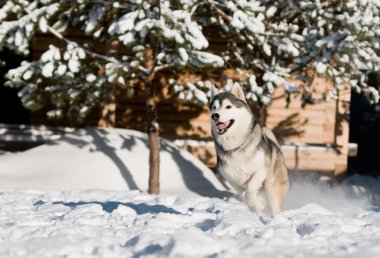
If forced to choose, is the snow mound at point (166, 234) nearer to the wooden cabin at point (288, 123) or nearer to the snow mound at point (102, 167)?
the snow mound at point (102, 167)

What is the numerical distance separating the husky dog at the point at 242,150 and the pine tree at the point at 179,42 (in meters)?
1.48

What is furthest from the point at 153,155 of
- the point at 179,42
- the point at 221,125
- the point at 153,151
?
the point at 221,125

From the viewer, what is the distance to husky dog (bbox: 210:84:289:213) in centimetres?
699

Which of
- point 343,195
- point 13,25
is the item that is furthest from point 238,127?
point 343,195

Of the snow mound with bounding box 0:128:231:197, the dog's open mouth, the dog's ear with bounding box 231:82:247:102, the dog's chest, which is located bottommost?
the snow mound with bounding box 0:128:231:197

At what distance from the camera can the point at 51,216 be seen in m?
6.50

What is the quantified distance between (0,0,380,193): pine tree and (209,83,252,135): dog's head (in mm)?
1319

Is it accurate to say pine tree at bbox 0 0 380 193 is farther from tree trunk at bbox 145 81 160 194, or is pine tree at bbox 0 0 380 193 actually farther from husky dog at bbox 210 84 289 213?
husky dog at bbox 210 84 289 213

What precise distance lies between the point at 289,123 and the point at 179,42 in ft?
22.3

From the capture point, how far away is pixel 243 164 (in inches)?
283

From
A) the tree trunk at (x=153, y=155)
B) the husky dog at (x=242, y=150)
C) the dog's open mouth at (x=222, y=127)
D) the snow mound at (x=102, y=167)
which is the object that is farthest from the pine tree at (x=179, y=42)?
the dog's open mouth at (x=222, y=127)

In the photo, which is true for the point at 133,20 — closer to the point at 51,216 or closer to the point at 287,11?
the point at 51,216

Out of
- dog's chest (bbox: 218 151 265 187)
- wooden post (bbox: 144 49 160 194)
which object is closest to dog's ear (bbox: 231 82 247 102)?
dog's chest (bbox: 218 151 265 187)

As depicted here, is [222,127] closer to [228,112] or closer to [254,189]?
[228,112]
